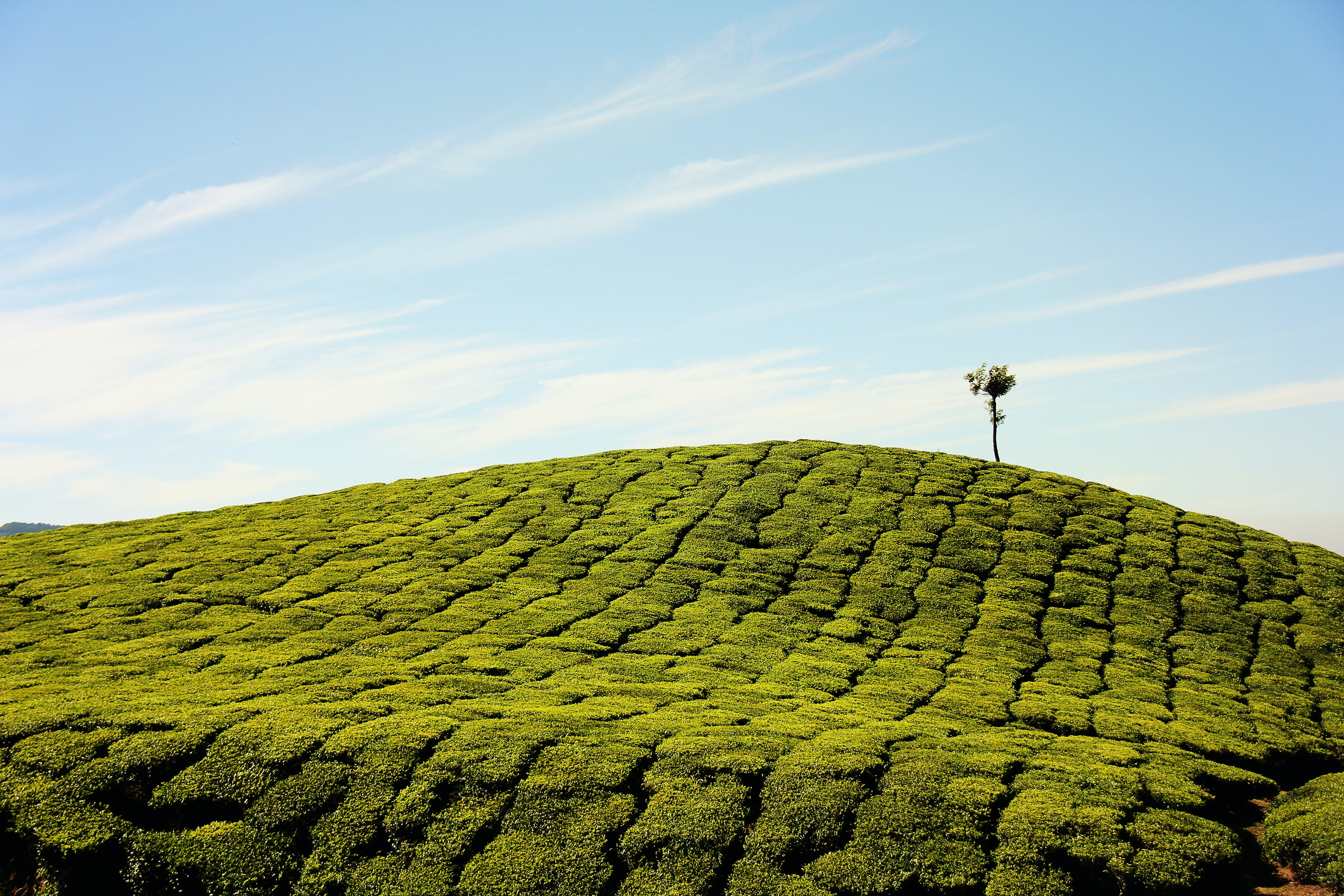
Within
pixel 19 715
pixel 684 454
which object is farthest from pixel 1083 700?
pixel 19 715

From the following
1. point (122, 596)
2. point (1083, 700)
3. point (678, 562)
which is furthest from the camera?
point (678, 562)

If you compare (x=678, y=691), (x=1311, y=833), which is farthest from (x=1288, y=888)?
(x=678, y=691)

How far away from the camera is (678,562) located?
32.5 metres

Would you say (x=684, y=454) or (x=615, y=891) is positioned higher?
(x=684, y=454)

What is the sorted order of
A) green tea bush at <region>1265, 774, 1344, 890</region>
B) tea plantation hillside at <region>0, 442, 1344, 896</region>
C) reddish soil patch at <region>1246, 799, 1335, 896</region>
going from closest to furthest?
reddish soil patch at <region>1246, 799, 1335, 896</region> < tea plantation hillside at <region>0, 442, 1344, 896</region> < green tea bush at <region>1265, 774, 1344, 890</region>

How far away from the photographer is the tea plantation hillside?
1542 centimetres

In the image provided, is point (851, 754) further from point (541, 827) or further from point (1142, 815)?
point (541, 827)

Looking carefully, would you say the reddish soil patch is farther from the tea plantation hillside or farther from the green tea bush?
the tea plantation hillside

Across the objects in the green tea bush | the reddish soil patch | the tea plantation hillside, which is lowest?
the reddish soil patch

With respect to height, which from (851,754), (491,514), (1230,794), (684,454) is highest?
(684,454)

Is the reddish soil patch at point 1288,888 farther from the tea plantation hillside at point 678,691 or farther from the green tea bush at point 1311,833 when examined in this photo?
the tea plantation hillside at point 678,691

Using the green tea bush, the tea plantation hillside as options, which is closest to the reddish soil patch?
the green tea bush

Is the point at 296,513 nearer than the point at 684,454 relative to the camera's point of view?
Yes

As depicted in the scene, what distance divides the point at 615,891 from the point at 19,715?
15136mm
